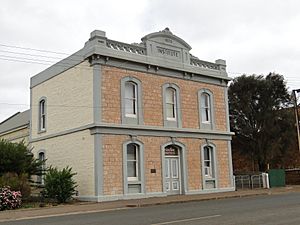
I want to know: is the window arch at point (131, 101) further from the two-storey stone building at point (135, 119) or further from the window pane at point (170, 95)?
the window pane at point (170, 95)

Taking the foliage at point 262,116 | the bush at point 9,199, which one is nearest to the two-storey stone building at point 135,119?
the bush at point 9,199

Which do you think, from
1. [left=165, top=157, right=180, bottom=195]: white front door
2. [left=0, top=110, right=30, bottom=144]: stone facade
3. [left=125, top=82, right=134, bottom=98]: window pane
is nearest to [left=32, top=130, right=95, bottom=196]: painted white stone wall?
[left=125, top=82, right=134, bottom=98]: window pane

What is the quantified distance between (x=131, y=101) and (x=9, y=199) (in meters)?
8.28

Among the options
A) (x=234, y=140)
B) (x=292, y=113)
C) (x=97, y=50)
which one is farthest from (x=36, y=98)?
(x=292, y=113)

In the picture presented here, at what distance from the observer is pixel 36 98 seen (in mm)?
27719

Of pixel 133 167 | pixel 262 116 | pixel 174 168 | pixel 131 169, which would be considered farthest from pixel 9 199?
pixel 262 116

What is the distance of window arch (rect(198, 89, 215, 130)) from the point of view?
2667cm

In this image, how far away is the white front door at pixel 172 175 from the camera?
79.3 ft

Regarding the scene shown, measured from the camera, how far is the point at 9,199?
18.7 meters

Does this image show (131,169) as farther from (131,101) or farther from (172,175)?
(131,101)

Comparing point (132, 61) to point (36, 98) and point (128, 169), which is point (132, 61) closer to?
point (128, 169)

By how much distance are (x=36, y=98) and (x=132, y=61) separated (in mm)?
8150

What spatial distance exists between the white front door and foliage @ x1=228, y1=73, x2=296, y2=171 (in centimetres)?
1415

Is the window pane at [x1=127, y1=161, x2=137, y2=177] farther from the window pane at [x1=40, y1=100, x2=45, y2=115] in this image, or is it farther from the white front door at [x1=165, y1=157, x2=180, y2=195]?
the window pane at [x1=40, y1=100, x2=45, y2=115]
